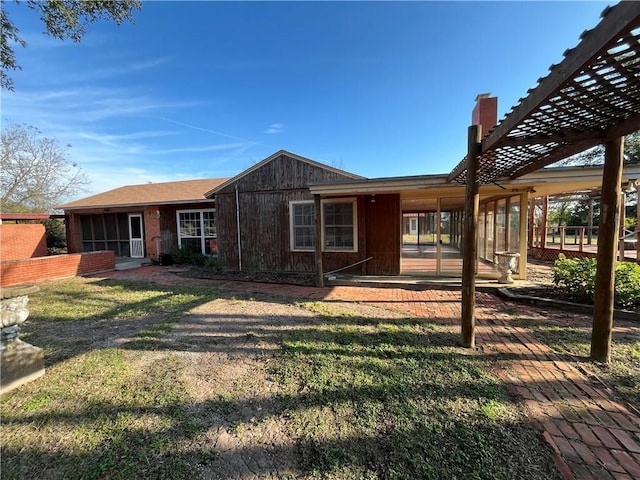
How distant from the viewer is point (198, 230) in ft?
40.8

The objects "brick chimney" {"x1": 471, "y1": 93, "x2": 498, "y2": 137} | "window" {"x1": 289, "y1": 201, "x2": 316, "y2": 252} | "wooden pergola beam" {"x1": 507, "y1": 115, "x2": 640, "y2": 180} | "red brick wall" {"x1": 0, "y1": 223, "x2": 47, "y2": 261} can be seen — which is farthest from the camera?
"red brick wall" {"x1": 0, "y1": 223, "x2": 47, "y2": 261}

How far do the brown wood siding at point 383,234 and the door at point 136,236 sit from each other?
11.5 metres

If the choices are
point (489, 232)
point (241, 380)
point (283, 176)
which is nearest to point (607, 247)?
point (241, 380)

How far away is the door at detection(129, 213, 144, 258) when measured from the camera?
13398mm

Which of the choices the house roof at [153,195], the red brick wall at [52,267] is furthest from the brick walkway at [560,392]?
the red brick wall at [52,267]

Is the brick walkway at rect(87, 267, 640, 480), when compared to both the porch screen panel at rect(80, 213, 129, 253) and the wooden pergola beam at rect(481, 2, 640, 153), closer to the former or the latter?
the wooden pergola beam at rect(481, 2, 640, 153)

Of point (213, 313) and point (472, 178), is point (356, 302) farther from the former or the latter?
point (472, 178)

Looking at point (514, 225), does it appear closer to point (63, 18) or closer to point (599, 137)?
point (599, 137)

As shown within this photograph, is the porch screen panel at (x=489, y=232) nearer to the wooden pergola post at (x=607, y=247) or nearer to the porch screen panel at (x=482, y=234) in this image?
the porch screen panel at (x=482, y=234)

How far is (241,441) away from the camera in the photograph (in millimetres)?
2006

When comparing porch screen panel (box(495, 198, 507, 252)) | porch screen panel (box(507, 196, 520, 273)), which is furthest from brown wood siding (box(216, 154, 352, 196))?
porch screen panel (box(495, 198, 507, 252))

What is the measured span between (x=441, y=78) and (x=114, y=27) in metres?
8.86

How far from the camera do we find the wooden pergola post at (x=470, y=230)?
339cm

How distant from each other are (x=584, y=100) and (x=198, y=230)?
1282cm
